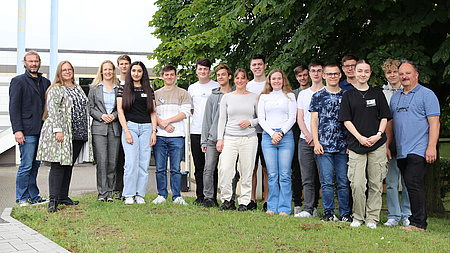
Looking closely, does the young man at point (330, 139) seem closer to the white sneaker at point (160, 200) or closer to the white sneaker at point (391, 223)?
the white sneaker at point (391, 223)

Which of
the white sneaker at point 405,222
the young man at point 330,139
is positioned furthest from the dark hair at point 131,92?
the white sneaker at point 405,222

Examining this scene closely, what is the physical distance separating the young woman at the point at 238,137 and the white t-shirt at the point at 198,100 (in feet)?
1.87

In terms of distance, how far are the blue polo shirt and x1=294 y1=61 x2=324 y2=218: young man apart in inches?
44.5

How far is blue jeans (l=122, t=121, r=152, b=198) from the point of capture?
7121 millimetres

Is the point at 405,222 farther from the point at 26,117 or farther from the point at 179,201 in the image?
the point at 26,117

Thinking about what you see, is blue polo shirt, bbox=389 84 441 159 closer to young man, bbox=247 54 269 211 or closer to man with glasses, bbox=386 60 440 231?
man with glasses, bbox=386 60 440 231

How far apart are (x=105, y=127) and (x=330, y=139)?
3.39 metres

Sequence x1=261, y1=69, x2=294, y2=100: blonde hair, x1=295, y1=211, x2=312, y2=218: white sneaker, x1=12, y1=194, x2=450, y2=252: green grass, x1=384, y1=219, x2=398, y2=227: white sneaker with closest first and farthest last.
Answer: x1=12, y1=194, x2=450, y2=252: green grass, x1=384, y1=219, x2=398, y2=227: white sneaker, x1=295, y1=211, x2=312, y2=218: white sneaker, x1=261, y1=69, x2=294, y2=100: blonde hair

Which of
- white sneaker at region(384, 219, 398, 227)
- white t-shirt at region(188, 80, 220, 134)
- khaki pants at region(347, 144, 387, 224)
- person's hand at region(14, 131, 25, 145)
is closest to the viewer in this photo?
khaki pants at region(347, 144, 387, 224)

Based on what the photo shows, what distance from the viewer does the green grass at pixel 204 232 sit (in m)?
4.77

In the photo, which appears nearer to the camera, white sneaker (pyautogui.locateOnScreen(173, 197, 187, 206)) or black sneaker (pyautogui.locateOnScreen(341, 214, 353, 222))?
black sneaker (pyautogui.locateOnScreen(341, 214, 353, 222))

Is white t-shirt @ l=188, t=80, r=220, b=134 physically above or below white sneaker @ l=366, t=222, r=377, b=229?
above

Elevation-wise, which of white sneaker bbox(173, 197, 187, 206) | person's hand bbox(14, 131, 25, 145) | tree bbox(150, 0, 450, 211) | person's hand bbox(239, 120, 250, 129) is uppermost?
tree bbox(150, 0, 450, 211)

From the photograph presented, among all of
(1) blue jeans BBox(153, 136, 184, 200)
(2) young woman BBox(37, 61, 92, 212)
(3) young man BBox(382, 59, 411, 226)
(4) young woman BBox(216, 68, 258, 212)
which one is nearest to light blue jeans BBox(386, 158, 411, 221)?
(3) young man BBox(382, 59, 411, 226)
